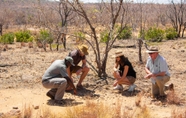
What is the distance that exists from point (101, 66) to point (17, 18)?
44916mm

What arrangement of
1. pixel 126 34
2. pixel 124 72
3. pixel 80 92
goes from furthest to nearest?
pixel 126 34 < pixel 80 92 < pixel 124 72

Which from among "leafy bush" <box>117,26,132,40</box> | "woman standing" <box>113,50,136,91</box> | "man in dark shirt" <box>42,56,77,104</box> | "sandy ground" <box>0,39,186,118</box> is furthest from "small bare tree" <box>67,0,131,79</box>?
"leafy bush" <box>117,26,132,40</box>

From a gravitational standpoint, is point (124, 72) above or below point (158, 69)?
below

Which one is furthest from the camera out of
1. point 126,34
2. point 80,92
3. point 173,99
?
point 126,34

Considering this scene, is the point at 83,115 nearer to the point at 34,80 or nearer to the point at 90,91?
the point at 90,91

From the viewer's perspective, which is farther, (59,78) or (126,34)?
(126,34)

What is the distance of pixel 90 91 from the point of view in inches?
274

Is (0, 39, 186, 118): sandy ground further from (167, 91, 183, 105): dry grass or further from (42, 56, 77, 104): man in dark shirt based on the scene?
(42, 56, 77, 104): man in dark shirt

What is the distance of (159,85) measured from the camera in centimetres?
609

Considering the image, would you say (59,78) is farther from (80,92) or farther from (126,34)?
(126,34)

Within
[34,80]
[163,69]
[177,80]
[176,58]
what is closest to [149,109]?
[163,69]

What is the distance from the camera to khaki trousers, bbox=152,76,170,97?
6.02 meters

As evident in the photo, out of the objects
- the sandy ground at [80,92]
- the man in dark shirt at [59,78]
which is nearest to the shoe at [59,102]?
the man in dark shirt at [59,78]

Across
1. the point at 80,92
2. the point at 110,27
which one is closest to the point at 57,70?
the point at 80,92
